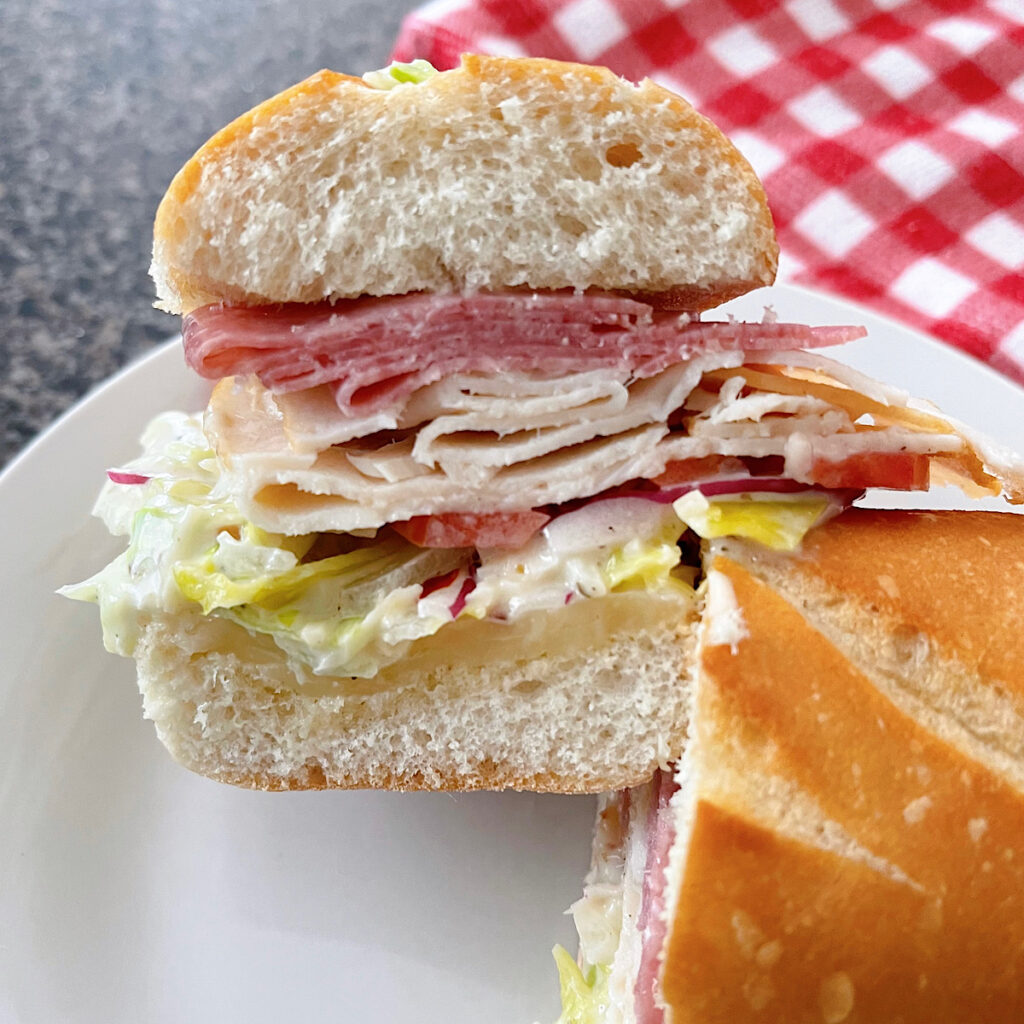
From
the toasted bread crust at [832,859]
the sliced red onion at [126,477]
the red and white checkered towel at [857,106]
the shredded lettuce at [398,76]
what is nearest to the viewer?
the toasted bread crust at [832,859]

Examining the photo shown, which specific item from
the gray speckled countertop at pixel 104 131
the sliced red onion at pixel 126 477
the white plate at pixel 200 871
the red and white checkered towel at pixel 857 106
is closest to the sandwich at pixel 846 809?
the white plate at pixel 200 871

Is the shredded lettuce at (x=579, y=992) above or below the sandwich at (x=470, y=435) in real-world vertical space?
below

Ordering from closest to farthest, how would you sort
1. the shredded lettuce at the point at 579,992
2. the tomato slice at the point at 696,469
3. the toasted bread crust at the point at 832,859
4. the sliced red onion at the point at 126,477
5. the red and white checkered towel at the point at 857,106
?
the toasted bread crust at the point at 832,859, the tomato slice at the point at 696,469, the shredded lettuce at the point at 579,992, the sliced red onion at the point at 126,477, the red and white checkered towel at the point at 857,106

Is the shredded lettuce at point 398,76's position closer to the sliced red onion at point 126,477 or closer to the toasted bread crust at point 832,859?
the sliced red onion at point 126,477

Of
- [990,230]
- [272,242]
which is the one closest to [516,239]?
[272,242]

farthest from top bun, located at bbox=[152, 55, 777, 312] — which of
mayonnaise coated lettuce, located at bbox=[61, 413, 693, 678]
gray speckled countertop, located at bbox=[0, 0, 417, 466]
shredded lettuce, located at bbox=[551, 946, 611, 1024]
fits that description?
gray speckled countertop, located at bbox=[0, 0, 417, 466]

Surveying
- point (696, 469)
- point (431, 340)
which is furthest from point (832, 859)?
point (431, 340)

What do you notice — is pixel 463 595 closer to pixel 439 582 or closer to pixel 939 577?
pixel 439 582
